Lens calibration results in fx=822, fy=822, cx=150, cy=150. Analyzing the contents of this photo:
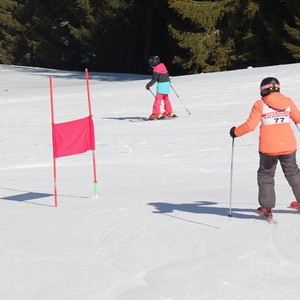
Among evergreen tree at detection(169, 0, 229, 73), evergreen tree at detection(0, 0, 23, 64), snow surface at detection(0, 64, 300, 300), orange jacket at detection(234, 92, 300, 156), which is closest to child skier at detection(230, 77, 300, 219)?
orange jacket at detection(234, 92, 300, 156)

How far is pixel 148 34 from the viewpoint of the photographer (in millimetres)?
47125

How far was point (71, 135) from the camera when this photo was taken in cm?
977

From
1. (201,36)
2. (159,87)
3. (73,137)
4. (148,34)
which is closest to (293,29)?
(201,36)

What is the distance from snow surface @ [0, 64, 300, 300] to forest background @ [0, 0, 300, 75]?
19771 mm

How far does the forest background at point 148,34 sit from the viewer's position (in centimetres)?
3803

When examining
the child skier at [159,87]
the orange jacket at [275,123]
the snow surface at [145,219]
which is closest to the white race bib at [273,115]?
the orange jacket at [275,123]

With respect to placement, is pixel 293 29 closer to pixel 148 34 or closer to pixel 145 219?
pixel 148 34

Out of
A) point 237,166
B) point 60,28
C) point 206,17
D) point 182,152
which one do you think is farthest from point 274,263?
point 60,28

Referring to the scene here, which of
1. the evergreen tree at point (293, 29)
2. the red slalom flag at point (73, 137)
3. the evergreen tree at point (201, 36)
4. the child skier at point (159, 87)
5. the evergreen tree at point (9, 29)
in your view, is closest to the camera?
the red slalom flag at point (73, 137)

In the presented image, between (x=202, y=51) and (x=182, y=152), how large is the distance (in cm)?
2556

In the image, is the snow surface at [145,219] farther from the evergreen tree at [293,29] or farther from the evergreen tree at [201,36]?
the evergreen tree at [201,36]

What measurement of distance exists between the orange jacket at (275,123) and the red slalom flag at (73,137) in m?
2.32

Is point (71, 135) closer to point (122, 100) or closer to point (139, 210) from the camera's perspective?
point (139, 210)

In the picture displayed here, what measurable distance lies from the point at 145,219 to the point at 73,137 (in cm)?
169
